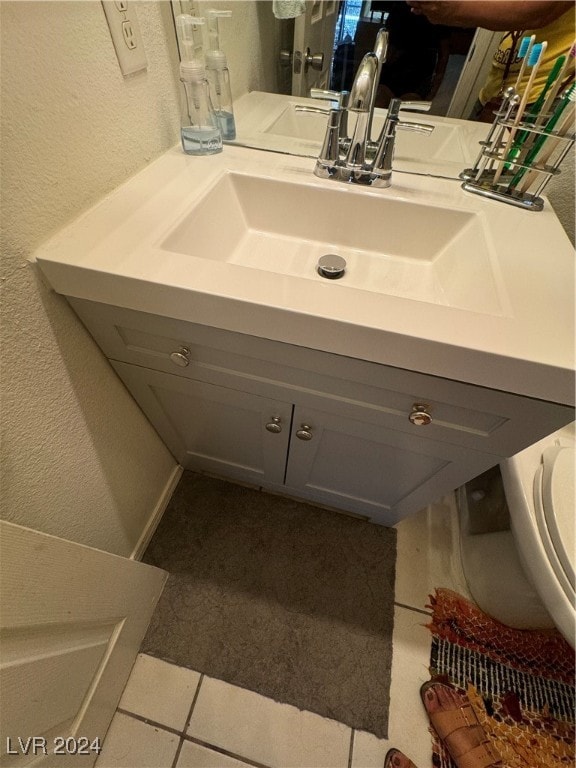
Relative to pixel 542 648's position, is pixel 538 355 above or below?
above

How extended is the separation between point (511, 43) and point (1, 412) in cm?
105

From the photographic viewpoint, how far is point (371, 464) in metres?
0.76

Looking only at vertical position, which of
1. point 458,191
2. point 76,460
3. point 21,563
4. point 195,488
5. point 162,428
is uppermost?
point 458,191

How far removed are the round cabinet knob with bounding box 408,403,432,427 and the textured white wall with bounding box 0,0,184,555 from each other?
0.58 meters

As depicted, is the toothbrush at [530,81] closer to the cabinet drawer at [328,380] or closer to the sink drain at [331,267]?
the sink drain at [331,267]

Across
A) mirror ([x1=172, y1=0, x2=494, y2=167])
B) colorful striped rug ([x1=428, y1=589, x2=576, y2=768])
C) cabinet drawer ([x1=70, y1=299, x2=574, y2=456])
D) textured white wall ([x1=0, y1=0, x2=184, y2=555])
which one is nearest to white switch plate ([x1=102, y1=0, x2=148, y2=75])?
textured white wall ([x1=0, y1=0, x2=184, y2=555])

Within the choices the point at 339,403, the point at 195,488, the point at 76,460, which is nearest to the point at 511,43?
the point at 339,403

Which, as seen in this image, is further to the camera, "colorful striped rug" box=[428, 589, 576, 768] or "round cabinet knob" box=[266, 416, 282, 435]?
"colorful striped rug" box=[428, 589, 576, 768]

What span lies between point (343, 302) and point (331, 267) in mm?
255

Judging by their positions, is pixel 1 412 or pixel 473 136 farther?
pixel 473 136

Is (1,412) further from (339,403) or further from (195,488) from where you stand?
(195,488)

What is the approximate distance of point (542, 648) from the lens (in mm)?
924

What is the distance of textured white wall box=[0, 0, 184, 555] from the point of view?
0.46 metres

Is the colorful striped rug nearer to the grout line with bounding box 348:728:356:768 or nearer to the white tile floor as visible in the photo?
the white tile floor
